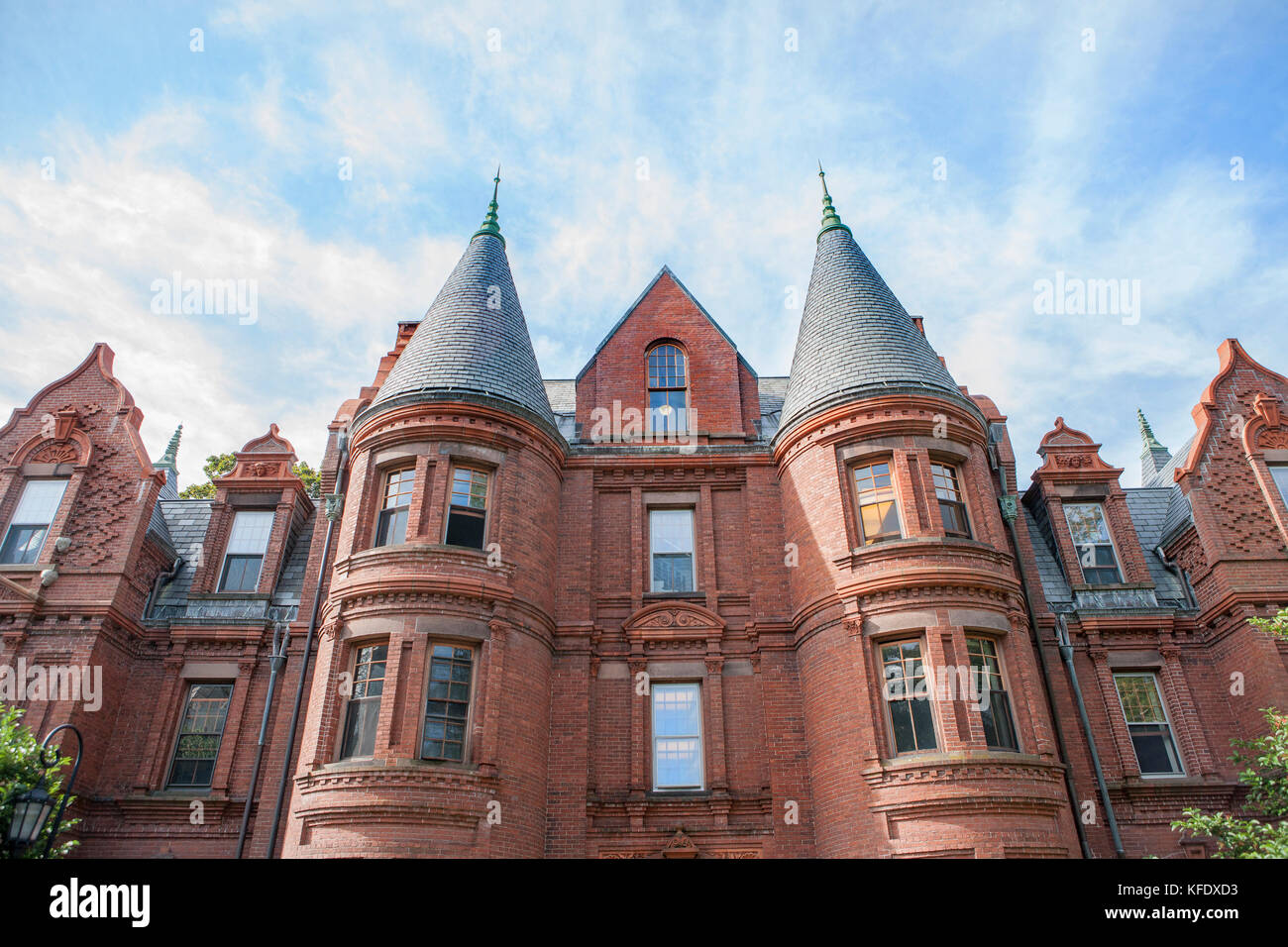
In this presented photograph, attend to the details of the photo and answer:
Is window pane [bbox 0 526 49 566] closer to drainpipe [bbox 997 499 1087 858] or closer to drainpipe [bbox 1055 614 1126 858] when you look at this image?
drainpipe [bbox 997 499 1087 858]

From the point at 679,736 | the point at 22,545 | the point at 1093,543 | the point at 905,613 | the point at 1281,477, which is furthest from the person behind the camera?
the point at 1093,543

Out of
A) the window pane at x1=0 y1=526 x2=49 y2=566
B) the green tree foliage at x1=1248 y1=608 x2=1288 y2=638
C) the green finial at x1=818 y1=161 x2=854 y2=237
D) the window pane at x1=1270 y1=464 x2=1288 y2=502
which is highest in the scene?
the green finial at x1=818 y1=161 x2=854 y2=237

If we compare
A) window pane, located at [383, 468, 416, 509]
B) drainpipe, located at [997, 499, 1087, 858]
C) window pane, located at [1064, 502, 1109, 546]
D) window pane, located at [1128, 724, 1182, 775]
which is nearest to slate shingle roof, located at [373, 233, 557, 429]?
window pane, located at [383, 468, 416, 509]

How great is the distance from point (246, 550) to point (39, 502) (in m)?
4.43

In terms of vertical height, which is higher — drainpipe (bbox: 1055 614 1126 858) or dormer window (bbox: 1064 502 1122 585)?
dormer window (bbox: 1064 502 1122 585)

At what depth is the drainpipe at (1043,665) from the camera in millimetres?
14859

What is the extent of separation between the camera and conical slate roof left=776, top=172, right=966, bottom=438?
17344mm

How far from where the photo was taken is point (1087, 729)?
16234 mm

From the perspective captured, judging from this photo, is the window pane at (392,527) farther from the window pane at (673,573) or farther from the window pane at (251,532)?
the window pane at (673,573)

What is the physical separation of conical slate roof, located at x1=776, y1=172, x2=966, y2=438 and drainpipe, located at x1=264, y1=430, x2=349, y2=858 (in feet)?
32.9

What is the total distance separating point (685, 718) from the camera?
16.3m

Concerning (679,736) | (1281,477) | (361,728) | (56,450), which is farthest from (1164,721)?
(56,450)

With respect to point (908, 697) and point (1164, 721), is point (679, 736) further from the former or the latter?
point (1164, 721)
